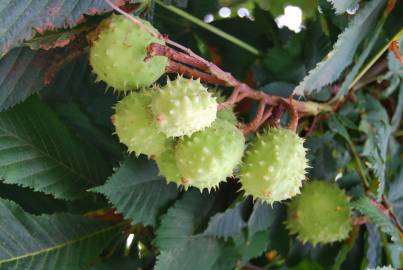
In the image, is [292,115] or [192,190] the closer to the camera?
[292,115]

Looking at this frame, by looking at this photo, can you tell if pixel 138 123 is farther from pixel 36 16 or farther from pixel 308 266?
pixel 308 266

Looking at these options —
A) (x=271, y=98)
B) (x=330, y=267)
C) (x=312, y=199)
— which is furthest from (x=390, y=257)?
(x=271, y=98)

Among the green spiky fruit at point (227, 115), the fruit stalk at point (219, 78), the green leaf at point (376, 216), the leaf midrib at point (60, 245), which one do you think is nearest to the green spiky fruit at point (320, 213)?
the green leaf at point (376, 216)

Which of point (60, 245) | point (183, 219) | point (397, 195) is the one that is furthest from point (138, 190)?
point (397, 195)

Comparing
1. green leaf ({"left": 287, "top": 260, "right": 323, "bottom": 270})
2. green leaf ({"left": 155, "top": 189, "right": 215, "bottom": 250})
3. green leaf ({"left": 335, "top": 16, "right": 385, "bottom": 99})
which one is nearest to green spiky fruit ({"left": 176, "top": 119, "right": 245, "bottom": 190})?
green leaf ({"left": 155, "top": 189, "right": 215, "bottom": 250})

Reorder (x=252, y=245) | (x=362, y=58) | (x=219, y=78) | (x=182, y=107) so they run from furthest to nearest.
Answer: (x=252, y=245), (x=362, y=58), (x=219, y=78), (x=182, y=107)

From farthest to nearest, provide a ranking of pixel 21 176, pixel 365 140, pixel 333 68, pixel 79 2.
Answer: pixel 365 140, pixel 21 176, pixel 333 68, pixel 79 2

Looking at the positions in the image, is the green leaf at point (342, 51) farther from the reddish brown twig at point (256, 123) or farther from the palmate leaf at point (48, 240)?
the palmate leaf at point (48, 240)

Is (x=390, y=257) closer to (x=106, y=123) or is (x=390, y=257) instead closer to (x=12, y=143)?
(x=106, y=123)
